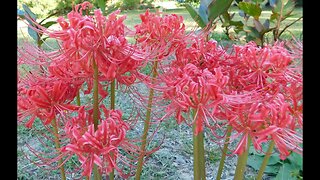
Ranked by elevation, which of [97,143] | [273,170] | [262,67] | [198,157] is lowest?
[273,170]

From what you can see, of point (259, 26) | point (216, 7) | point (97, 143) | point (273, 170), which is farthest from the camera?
point (259, 26)

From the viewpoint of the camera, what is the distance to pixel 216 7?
1.11m

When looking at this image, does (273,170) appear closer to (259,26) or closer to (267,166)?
(267,166)

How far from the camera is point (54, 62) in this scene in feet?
2.29

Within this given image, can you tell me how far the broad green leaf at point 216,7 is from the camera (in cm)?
110

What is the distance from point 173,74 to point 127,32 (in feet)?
0.41

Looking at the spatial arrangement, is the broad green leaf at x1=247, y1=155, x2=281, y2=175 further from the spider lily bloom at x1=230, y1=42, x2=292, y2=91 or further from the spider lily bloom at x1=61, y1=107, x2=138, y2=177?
the spider lily bloom at x1=61, y1=107, x2=138, y2=177

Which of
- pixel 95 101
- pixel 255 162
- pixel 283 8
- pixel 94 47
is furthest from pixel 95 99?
pixel 283 8

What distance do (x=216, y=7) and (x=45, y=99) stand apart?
630 mm
